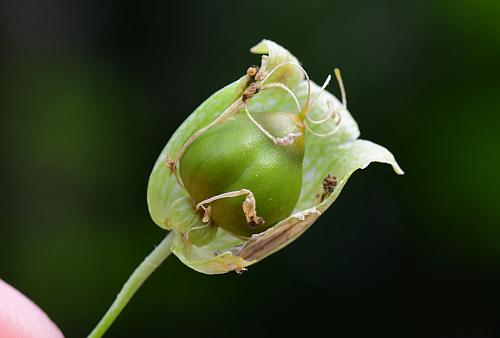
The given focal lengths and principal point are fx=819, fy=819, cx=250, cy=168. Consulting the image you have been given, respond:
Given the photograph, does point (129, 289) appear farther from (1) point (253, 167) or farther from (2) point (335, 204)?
(2) point (335, 204)

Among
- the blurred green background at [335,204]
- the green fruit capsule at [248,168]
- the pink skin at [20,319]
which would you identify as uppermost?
the green fruit capsule at [248,168]

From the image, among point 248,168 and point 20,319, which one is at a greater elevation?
point 248,168

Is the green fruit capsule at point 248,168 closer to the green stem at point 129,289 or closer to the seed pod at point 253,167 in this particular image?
the seed pod at point 253,167

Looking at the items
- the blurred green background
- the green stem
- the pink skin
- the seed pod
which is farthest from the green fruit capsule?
the blurred green background

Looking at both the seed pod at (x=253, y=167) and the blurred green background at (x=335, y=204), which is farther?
the blurred green background at (x=335, y=204)

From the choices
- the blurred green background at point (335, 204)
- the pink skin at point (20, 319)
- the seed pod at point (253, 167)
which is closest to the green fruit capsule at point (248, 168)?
the seed pod at point (253, 167)

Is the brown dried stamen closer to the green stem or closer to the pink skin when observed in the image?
the green stem

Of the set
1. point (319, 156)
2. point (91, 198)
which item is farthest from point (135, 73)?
point (319, 156)

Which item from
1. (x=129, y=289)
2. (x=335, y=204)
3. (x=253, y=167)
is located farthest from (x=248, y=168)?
(x=335, y=204)

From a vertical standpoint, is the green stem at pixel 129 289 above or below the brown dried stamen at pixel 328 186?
below
